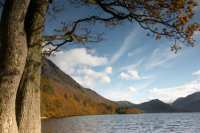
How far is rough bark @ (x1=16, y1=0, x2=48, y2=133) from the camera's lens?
40.3 feet

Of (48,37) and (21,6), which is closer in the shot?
(21,6)

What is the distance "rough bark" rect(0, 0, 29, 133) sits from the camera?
37.0 feet

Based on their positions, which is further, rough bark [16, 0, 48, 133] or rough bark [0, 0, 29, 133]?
rough bark [16, 0, 48, 133]

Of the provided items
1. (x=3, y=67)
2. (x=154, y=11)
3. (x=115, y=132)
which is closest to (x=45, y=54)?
(x=3, y=67)

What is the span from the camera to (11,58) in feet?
37.4

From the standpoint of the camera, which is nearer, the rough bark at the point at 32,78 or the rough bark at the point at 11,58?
the rough bark at the point at 11,58

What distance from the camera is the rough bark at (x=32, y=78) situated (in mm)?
12289

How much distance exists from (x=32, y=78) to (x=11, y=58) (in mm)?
1307

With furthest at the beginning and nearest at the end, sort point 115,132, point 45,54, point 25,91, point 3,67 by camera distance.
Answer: point 115,132
point 45,54
point 25,91
point 3,67

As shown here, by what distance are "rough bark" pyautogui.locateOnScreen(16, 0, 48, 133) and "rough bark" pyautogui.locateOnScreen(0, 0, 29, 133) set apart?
2.34ft

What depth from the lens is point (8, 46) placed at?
11445 mm

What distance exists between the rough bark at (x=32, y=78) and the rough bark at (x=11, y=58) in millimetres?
713

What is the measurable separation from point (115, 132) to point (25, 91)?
243ft

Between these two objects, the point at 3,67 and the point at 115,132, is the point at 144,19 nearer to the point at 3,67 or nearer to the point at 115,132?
the point at 3,67
